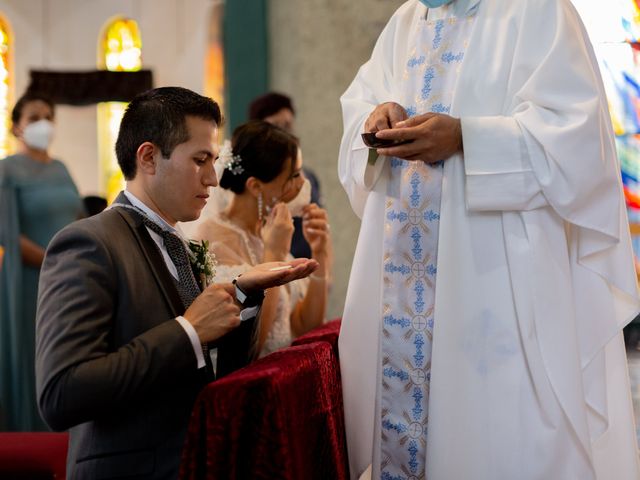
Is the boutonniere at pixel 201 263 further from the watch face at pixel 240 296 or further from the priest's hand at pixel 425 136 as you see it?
the priest's hand at pixel 425 136

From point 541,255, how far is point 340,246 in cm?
533

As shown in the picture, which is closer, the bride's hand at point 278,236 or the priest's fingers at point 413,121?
the priest's fingers at point 413,121

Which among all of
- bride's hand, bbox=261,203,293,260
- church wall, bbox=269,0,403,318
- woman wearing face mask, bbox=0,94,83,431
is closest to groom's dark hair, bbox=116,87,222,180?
bride's hand, bbox=261,203,293,260

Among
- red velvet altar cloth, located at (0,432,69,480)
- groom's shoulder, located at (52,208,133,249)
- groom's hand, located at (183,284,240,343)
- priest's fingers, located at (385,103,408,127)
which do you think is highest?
priest's fingers, located at (385,103,408,127)

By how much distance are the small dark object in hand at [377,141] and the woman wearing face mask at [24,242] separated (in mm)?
3908

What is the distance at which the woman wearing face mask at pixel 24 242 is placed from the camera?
5.71 metres

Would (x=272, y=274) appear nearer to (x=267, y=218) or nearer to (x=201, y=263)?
(x=201, y=263)

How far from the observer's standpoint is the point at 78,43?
15.5 m

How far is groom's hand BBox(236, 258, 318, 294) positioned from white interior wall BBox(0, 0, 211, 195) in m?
13.0

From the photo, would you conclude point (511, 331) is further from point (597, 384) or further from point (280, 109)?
point (280, 109)

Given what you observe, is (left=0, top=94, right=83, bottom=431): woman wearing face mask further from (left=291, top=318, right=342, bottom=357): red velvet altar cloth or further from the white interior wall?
the white interior wall

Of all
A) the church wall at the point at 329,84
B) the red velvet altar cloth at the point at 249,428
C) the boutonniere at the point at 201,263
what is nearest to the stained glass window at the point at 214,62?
the church wall at the point at 329,84

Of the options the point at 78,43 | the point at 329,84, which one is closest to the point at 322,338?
the point at 329,84

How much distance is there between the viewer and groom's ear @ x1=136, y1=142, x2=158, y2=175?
2.25 m
